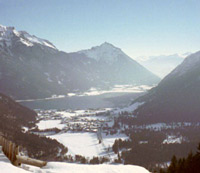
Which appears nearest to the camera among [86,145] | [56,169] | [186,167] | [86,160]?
[56,169]

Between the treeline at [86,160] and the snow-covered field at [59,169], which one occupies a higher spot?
the snow-covered field at [59,169]

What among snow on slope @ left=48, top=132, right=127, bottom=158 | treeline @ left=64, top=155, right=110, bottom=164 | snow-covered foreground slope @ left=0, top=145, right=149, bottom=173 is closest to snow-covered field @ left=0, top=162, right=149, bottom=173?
snow-covered foreground slope @ left=0, top=145, right=149, bottom=173

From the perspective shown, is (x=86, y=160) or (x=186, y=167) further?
(x=86, y=160)

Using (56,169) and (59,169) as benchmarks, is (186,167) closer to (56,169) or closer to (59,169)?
(59,169)

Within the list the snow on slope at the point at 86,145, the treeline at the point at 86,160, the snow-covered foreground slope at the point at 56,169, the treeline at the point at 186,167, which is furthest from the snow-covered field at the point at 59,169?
the snow on slope at the point at 86,145

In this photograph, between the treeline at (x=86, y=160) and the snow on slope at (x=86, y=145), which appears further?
the snow on slope at (x=86, y=145)

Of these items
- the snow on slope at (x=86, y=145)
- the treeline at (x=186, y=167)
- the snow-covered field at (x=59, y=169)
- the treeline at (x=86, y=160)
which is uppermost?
the snow-covered field at (x=59, y=169)

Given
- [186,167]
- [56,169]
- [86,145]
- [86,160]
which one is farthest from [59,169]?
[86,145]

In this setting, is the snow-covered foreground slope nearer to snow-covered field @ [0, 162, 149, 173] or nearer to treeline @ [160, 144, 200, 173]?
snow-covered field @ [0, 162, 149, 173]

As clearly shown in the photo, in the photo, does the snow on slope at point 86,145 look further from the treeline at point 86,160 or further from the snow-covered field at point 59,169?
the snow-covered field at point 59,169

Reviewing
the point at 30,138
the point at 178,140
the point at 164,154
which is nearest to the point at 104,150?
the point at 164,154

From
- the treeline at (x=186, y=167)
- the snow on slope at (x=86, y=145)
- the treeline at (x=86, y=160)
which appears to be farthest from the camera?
the snow on slope at (x=86, y=145)

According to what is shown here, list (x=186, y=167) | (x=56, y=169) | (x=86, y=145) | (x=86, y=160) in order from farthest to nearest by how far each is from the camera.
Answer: (x=86, y=145), (x=86, y=160), (x=186, y=167), (x=56, y=169)
